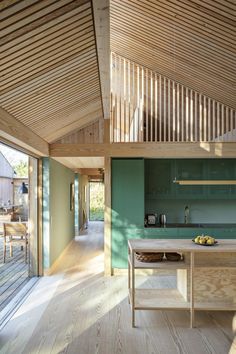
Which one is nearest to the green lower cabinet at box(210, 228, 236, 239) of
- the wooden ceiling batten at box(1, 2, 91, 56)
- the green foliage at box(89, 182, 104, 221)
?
the wooden ceiling batten at box(1, 2, 91, 56)

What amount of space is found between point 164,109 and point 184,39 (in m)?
1.84

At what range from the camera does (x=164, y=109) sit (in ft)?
18.5

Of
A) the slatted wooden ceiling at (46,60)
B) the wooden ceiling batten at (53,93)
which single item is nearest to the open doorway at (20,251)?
the wooden ceiling batten at (53,93)

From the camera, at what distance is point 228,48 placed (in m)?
3.68

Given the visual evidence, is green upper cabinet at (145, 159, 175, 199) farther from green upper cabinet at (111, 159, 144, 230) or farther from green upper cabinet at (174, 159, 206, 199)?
green upper cabinet at (111, 159, 144, 230)

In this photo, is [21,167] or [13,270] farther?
[21,167]

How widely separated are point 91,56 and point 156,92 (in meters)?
2.60

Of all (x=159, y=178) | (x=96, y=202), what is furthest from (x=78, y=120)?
(x=96, y=202)

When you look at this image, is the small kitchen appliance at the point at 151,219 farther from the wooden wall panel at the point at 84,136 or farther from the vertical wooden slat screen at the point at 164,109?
the wooden wall panel at the point at 84,136

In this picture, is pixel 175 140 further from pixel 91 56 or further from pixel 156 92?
pixel 91 56

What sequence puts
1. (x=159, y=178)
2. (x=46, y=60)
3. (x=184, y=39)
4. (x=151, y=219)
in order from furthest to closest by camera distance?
(x=159, y=178) → (x=151, y=219) → (x=184, y=39) → (x=46, y=60)

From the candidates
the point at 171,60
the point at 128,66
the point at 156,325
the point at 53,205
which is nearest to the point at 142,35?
the point at 171,60

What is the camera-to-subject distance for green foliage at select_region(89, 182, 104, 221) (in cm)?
1492

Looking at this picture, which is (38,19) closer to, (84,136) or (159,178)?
(84,136)
